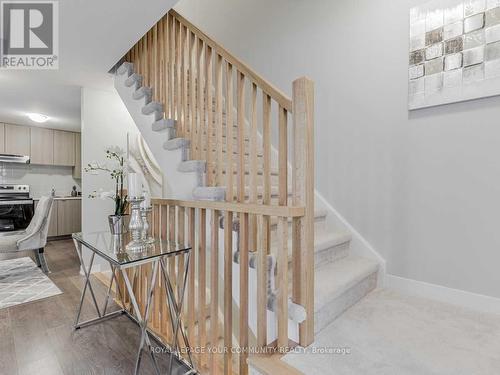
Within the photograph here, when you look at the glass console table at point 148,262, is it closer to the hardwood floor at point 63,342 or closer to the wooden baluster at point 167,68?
the hardwood floor at point 63,342

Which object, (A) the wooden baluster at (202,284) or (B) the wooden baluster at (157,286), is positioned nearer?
(A) the wooden baluster at (202,284)

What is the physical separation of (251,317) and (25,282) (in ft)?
10.1

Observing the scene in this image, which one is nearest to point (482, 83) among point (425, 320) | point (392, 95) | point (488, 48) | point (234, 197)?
point (488, 48)

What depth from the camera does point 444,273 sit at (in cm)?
179

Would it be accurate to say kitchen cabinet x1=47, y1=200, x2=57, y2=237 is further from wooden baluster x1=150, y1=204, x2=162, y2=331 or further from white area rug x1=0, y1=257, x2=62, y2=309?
wooden baluster x1=150, y1=204, x2=162, y2=331

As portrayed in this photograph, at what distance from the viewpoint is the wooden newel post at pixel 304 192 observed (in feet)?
4.00

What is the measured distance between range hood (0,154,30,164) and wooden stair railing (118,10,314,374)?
14.6 feet

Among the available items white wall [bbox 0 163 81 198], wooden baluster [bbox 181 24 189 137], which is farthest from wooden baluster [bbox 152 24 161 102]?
white wall [bbox 0 163 81 198]

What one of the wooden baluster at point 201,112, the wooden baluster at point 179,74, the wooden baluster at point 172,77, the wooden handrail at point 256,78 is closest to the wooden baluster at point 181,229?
the wooden baluster at point 201,112

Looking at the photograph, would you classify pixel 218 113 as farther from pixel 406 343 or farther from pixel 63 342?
pixel 63 342

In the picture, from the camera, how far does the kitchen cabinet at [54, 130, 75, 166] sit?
5816 mm

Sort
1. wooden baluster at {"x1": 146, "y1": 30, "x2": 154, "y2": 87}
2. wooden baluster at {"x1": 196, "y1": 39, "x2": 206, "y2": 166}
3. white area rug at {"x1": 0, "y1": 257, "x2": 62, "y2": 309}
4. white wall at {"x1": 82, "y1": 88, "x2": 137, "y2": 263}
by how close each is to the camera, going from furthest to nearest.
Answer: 1. white wall at {"x1": 82, "y1": 88, "x2": 137, "y2": 263}
2. white area rug at {"x1": 0, "y1": 257, "x2": 62, "y2": 309}
3. wooden baluster at {"x1": 146, "y1": 30, "x2": 154, "y2": 87}
4. wooden baluster at {"x1": 196, "y1": 39, "x2": 206, "y2": 166}

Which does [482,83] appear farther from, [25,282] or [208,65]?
[25,282]

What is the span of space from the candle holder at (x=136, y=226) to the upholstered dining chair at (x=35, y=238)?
2.60 m
